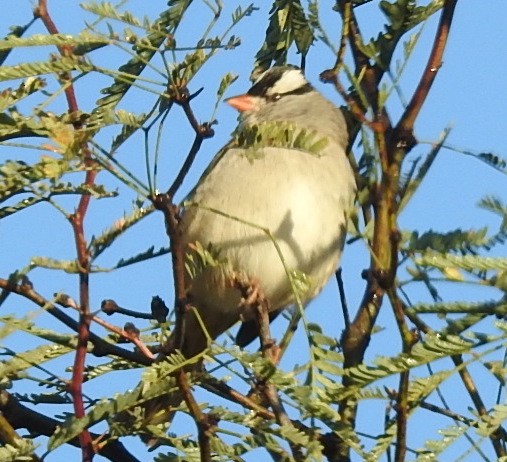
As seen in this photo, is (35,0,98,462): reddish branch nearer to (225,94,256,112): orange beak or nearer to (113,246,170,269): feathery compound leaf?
(113,246,170,269): feathery compound leaf

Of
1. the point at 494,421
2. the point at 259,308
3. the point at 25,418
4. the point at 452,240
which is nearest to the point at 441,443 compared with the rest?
the point at 494,421

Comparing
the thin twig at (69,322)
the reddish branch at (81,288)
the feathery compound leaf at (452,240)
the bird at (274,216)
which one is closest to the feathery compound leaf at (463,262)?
the feathery compound leaf at (452,240)

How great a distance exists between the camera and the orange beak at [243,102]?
→ 14.6 ft

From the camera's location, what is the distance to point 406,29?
2762mm

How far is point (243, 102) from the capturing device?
448 cm

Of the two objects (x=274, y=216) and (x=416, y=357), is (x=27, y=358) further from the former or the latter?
(x=274, y=216)

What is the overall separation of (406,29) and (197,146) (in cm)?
88

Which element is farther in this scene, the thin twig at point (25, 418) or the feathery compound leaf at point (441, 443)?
the thin twig at point (25, 418)

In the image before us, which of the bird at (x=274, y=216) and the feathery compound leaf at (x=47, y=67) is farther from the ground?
the bird at (x=274, y=216)

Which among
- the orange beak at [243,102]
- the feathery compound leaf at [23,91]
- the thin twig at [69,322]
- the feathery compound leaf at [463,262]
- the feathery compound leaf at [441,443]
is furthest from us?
the orange beak at [243,102]

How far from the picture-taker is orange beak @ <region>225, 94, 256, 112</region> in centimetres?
446

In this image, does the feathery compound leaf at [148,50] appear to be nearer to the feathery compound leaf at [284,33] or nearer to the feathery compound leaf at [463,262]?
the feathery compound leaf at [284,33]

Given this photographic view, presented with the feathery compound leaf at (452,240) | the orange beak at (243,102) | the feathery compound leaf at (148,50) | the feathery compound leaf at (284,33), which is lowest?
the feathery compound leaf at (452,240)

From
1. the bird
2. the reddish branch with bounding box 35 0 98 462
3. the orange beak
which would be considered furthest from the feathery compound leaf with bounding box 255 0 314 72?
the orange beak
